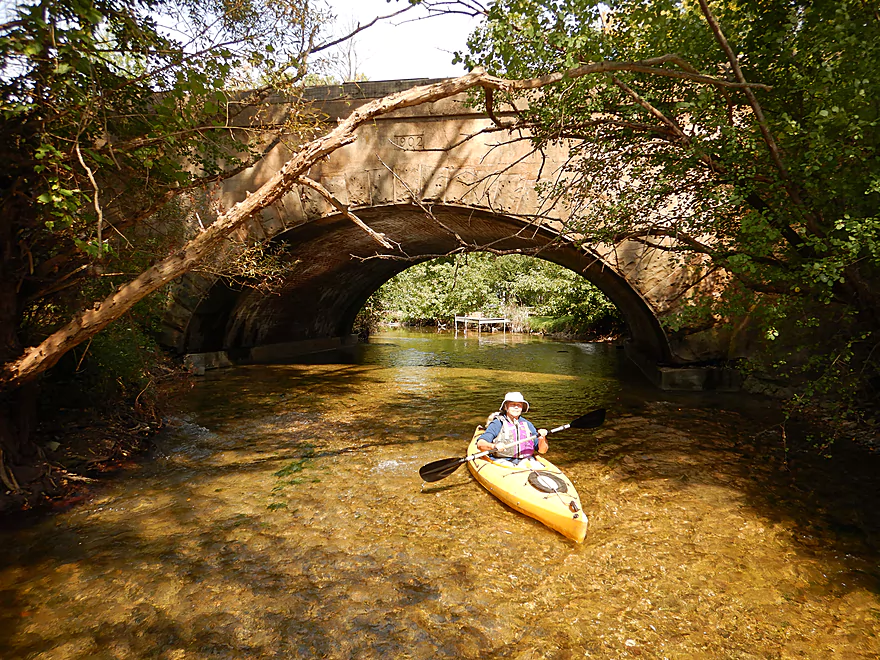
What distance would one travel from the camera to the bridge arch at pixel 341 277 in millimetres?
8719

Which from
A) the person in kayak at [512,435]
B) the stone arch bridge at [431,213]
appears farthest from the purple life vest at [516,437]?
the stone arch bridge at [431,213]

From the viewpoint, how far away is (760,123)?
3785 mm

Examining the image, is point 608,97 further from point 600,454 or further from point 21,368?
point 21,368

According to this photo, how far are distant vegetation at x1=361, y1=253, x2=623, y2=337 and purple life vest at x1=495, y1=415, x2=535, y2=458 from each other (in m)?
17.1

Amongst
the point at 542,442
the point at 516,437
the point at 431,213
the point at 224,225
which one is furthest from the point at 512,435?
the point at 431,213

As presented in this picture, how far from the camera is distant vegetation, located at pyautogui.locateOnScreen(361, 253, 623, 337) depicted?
23.0 metres

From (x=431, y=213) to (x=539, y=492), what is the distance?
15.6 ft

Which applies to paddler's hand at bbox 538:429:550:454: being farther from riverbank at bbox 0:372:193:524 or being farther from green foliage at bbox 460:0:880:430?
riverbank at bbox 0:372:193:524

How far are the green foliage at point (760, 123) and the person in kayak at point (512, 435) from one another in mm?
1841

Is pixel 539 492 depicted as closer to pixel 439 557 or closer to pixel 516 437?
pixel 516 437

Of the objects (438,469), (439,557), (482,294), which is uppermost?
(482,294)

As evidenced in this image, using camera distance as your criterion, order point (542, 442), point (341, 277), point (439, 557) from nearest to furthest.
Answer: point (439, 557) → point (542, 442) → point (341, 277)

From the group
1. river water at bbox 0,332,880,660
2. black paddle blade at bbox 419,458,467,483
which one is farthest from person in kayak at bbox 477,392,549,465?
river water at bbox 0,332,880,660

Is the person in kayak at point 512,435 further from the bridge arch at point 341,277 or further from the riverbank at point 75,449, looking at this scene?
the riverbank at point 75,449
